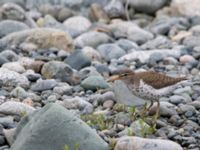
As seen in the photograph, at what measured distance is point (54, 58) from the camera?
41.9 ft

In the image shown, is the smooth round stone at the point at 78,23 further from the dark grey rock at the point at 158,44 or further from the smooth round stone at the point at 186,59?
the smooth round stone at the point at 186,59

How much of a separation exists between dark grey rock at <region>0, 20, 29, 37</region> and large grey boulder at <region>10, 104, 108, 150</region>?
775 centimetres

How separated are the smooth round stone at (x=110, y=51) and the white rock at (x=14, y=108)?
16.3 feet

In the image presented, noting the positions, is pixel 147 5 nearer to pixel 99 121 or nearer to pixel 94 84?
pixel 94 84

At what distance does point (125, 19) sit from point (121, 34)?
9.72ft

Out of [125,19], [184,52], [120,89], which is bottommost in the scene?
[125,19]

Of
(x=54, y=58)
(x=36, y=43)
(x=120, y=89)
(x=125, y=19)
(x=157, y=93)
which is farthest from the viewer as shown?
(x=125, y=19)

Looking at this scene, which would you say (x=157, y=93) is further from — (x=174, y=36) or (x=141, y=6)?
(x=141, y=6)

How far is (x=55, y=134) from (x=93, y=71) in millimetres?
4763

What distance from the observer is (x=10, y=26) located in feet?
49.1

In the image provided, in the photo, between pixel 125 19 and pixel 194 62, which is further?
pixel 125 19

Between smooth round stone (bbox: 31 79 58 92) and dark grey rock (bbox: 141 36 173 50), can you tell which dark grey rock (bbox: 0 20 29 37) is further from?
smooth round stone (bbox: 31 79 58 92)

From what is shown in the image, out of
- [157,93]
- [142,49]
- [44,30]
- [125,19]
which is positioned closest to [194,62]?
[142,49]

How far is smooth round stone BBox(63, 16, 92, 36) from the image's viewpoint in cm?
1688
